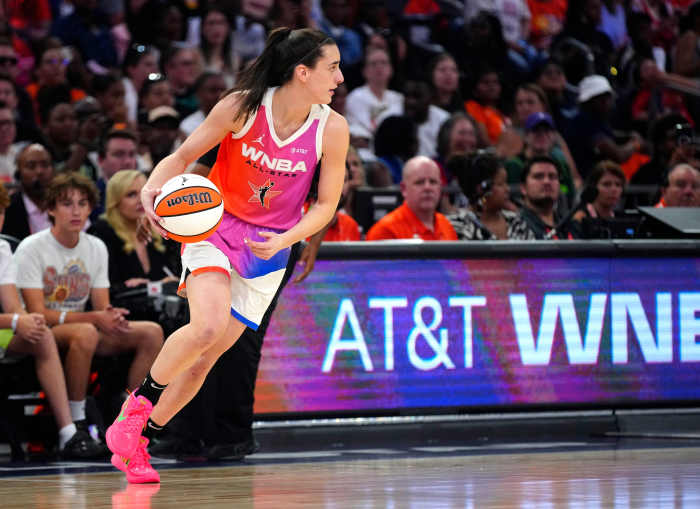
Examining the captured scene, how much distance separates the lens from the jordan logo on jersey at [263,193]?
6.21 metres

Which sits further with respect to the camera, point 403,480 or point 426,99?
point 426,99

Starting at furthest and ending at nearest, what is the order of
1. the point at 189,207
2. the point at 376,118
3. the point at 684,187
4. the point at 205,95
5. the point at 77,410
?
1. the point at 376,118
2. the point at 205,95
3. the point at 684,187
4. the point at 77,410
5. the point at 189,207

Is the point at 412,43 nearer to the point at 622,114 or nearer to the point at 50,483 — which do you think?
the point at 622,114

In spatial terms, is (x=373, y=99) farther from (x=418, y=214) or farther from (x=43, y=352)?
(x=43, y=352)

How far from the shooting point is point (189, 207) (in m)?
5.72

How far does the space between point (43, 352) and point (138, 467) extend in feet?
6.17

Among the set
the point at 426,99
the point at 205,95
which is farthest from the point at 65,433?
the point at 426,99

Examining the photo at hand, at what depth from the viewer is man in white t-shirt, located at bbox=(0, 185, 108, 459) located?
7.46 meters

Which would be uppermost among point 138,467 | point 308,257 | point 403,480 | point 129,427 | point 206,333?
point 308,257

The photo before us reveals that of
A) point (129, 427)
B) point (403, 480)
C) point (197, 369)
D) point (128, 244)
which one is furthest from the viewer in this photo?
point (128, 244)

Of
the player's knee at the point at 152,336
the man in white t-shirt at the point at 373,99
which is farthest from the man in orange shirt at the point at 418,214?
the man in white t-shirt at the point at 373,99

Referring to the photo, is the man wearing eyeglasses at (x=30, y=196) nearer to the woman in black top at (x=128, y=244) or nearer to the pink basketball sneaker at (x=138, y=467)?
the woman in black top at (x=128, y=244)

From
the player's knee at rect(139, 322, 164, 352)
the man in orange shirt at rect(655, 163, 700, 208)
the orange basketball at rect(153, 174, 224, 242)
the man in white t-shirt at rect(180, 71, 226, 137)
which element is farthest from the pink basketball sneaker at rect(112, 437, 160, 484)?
the man in white t-shirt at rect(180, 71, 226, 137)

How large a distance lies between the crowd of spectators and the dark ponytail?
2.25 metres
